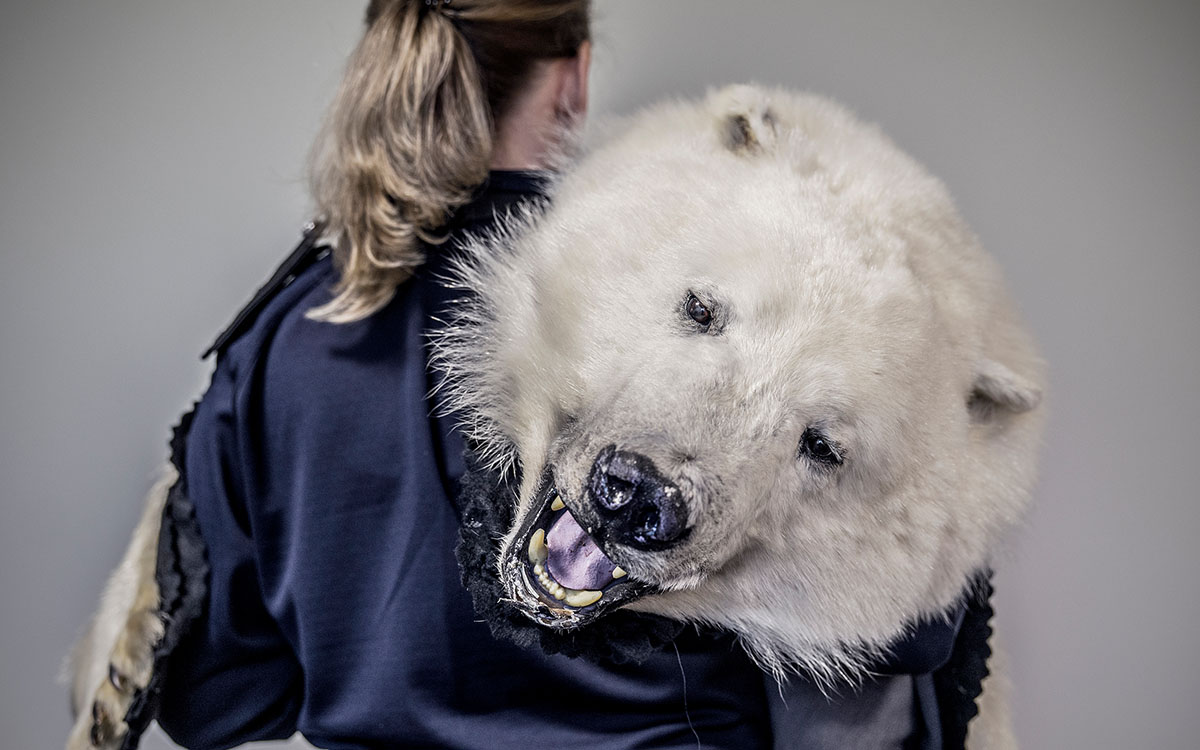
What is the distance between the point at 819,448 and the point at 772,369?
130mm

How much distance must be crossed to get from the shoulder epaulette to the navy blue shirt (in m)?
0.02

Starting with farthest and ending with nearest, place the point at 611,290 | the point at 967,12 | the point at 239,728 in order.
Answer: the point at 967,12 → the point at 239,728 → the point at 611,290

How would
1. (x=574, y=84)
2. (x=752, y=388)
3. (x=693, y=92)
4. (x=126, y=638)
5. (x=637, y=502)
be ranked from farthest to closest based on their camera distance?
(x=693, y=92)
(x=574, y=84)
(x=126, y=638)
(x=752, y=388)
(x=637, y=502)

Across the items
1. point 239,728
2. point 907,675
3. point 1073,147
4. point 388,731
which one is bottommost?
point 239,728

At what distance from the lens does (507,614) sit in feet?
3.87

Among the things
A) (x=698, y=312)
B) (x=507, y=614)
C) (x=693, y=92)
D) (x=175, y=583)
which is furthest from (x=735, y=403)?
(x=693, y=92)

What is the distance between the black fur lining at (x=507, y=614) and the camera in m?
1.18

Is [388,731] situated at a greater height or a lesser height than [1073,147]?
lesser

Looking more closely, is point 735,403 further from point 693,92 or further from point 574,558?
point 693,92

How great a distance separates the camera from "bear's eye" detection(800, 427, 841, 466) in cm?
113

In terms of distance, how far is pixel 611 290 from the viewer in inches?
47.1

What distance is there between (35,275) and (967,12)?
73.5 inches

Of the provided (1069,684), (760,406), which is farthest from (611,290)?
(1069,684)

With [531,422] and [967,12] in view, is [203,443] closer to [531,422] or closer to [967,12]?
[531,422]
